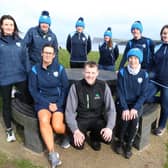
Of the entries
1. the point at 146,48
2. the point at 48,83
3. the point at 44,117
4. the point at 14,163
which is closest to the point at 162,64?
the point at 146,48

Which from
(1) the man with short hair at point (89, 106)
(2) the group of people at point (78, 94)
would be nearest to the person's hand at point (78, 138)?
(2) the group of people at point (78, 94)

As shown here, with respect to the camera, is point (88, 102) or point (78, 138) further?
point (88, 102)

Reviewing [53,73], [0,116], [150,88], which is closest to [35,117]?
[53,73]

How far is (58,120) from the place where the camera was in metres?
4.94

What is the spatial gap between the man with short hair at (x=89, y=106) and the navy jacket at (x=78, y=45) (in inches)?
138

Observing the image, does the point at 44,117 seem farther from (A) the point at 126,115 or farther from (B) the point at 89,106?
(A) the point at 126,115

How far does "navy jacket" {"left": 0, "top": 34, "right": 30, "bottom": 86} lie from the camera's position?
17.3 ft

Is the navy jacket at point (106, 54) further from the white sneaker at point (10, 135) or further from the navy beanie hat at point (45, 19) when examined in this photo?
the white sneaker at point (10, 135)

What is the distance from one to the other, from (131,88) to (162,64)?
0.95 metres

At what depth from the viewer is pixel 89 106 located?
500 cm

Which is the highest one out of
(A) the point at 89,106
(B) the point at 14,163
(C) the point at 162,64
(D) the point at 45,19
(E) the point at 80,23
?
(D) the point at 45,19

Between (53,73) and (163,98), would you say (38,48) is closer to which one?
(53,73)

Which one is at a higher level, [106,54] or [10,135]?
[106,54]

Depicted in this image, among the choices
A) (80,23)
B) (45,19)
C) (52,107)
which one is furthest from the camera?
(80,23)
